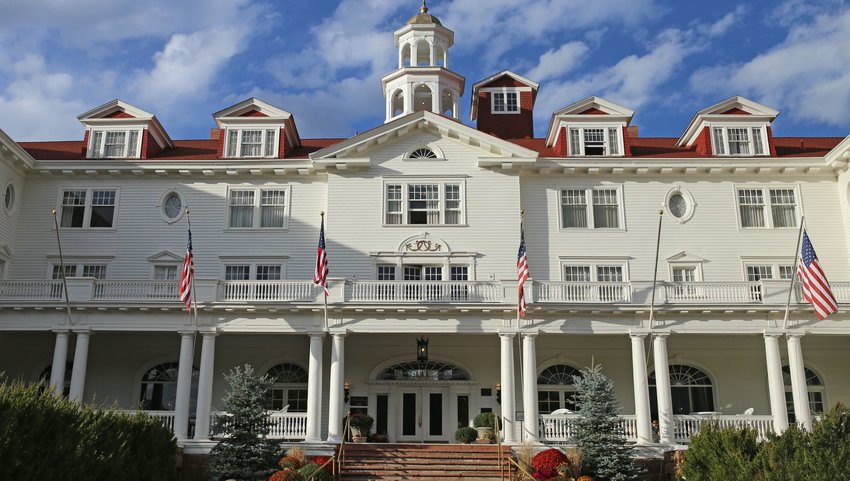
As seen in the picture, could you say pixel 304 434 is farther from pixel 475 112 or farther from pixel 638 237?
pixel 475 112

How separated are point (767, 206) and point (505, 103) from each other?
1230 cm

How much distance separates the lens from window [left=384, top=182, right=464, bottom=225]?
33.0 meters

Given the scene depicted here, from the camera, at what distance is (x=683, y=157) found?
34.1 metres

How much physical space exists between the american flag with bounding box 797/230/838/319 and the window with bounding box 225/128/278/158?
68.1ft

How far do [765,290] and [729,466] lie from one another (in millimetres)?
10168

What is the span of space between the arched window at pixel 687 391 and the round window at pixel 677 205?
20.1 ft

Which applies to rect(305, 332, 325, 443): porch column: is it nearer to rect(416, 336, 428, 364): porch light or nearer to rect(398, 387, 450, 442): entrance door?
rect(416, 336, 428, 364): porch light

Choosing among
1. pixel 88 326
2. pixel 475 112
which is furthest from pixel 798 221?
pixel 88 326

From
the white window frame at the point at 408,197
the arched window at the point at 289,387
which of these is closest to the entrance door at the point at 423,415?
the arched window at the point at 289,387

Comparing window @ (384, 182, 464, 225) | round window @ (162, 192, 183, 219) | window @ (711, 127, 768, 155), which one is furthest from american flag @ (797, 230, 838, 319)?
round window @ (162, 192, 183, 219)

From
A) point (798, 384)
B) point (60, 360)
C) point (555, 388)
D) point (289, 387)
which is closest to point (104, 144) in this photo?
point (60, 360)

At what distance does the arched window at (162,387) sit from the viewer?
32.4 m

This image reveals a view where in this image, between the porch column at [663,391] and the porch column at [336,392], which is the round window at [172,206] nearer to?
the porch column at [336,392]

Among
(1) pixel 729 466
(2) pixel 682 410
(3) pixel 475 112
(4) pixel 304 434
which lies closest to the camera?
(1) pixel 729 466
